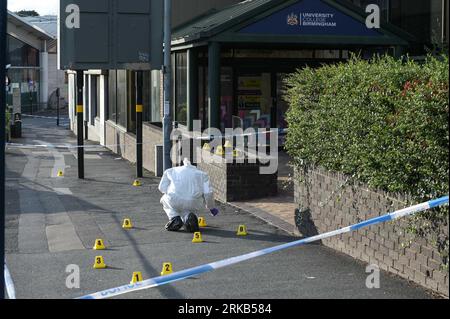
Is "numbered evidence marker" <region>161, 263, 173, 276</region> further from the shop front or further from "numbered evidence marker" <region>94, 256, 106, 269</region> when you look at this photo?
the shop front

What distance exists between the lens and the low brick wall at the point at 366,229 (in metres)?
8.02

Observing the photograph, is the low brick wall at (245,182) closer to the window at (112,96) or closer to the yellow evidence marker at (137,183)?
the yellow evidence marker at (137,183)

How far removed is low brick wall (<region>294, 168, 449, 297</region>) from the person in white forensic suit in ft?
4.67

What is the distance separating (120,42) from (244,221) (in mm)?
7593

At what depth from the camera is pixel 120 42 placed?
62.0 ft

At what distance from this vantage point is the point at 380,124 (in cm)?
888

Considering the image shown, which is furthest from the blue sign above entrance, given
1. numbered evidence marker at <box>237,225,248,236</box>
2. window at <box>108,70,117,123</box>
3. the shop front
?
window at <box>108,70,117,123</box>

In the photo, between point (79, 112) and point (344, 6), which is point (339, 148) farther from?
point (79, 112)

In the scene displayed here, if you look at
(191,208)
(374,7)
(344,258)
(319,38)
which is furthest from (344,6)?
(344,258)

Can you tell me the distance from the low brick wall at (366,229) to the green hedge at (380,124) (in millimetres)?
185

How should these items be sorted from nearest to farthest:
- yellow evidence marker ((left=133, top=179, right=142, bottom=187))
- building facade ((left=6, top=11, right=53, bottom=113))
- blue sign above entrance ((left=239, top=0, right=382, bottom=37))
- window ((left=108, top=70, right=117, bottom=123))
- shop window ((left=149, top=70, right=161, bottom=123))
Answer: yellow evidence marker ((left=133, top=179, right=142, bottom=187))
blue sign above entrance ((left=239, top=0, right=382, bottom=37))
shop window ((left=149, top=70, right=161, bottom=123))
window ((left=108, top=70, right=117, bottom=123))
building facade ((left=6, top=11, right=53, bottom=113))

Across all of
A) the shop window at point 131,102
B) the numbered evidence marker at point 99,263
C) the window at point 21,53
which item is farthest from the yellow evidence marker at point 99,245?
the window at point 21,53

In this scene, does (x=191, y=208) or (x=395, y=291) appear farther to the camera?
(x=191, y=208)

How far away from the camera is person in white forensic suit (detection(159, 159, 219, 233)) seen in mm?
11953
